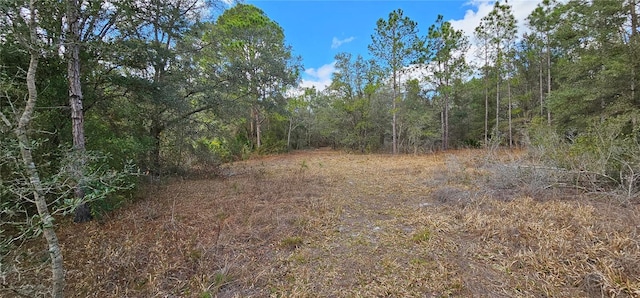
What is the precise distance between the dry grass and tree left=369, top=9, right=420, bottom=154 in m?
10.6

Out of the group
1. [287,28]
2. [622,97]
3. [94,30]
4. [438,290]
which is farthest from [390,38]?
[438,290]

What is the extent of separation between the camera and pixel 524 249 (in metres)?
2.48

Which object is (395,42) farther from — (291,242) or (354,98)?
(291,242)

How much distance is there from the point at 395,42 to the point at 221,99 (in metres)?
10.4

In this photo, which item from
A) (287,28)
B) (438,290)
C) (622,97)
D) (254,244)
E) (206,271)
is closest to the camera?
(438,290)

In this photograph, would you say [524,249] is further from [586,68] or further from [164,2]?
[586,68]

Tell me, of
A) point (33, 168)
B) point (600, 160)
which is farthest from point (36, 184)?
point (600, 160)

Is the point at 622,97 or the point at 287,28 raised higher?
the point at 287,28

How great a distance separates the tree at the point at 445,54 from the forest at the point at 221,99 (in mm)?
80

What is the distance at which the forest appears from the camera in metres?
1.97

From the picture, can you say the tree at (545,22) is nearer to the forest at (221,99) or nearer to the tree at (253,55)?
the forest at (221,99)

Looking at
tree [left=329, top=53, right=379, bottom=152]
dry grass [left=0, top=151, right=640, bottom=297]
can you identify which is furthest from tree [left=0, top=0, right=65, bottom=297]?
tree [left=329, top=53, right=379, bottom=152]

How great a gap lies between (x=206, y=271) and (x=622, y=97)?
39.2 ft

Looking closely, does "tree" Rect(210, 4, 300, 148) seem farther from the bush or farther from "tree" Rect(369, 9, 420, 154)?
the bush
